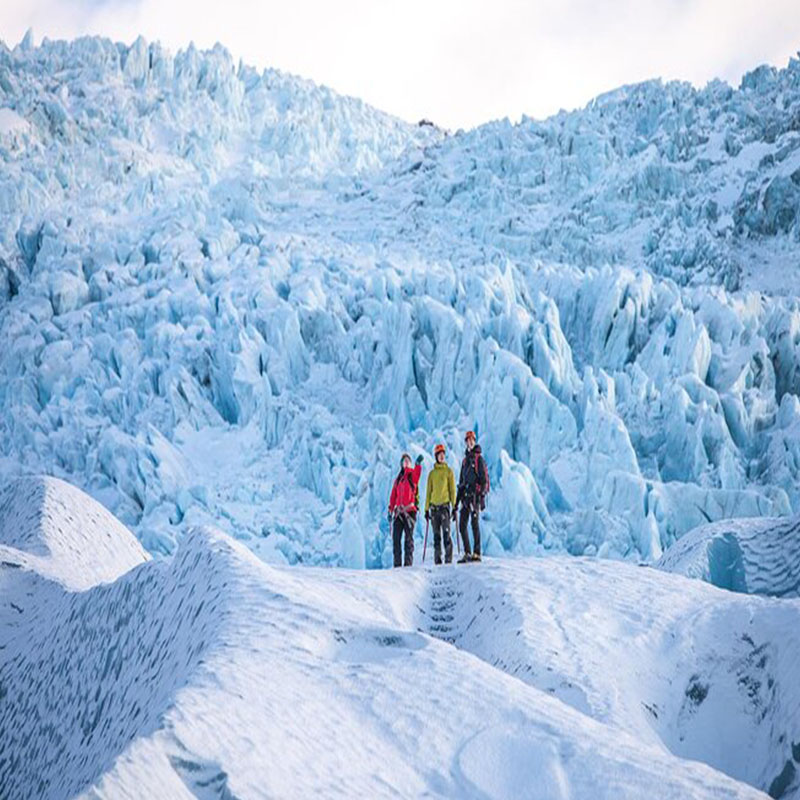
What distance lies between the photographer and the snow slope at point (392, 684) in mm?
3121

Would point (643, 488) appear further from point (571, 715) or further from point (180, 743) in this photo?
point (180, 743)

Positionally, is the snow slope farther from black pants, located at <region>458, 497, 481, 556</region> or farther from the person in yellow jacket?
the person in yellow jacket

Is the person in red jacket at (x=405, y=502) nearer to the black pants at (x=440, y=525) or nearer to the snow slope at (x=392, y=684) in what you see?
the black pants at (x=440, y=525)

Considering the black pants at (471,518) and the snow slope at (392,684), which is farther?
the black pants at (471,518)

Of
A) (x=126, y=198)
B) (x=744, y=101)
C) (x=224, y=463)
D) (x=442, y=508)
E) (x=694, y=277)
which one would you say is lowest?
(x=224, y=463)

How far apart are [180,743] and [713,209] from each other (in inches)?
1134

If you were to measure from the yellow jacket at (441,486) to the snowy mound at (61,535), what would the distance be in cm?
321

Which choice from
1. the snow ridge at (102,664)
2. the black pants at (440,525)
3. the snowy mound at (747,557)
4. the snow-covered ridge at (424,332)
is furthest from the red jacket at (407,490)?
the snow-covered ridge at (424,332)

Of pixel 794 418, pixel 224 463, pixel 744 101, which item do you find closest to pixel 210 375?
pixel 224 463

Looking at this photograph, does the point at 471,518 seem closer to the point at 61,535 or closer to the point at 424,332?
the point at 61,535

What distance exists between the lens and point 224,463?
61.0 feet

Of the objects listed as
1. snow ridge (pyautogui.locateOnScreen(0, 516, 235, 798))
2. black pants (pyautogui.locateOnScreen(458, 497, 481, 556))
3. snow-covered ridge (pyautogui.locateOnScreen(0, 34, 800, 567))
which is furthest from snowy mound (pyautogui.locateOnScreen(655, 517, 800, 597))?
snow ridge (pyautogui.locateOnScreen(0, 516, 235, 798))

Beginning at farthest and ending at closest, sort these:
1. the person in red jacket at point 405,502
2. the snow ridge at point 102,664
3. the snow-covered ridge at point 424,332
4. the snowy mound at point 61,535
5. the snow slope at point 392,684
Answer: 1. the snow-covered ridge at point 424,332
2. the person in red jacket at point 405,502
3. the snowy mound at point 61,535
4. the snow ridge at point 102,664
5. the snow slope at point 392,684

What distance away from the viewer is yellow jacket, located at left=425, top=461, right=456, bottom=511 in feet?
27.6
